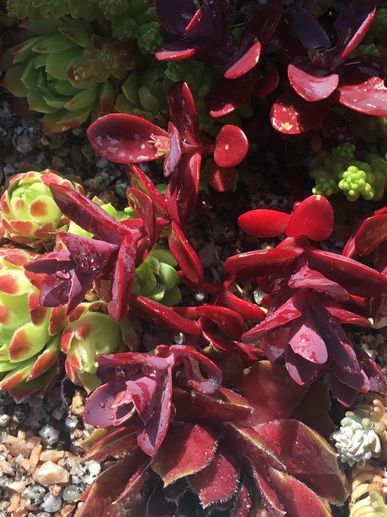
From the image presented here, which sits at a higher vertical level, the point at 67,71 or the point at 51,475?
the point at 67,71

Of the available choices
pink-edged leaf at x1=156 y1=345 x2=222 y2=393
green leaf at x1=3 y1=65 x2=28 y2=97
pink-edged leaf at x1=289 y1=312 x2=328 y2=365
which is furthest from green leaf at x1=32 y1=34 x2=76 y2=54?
pink-edged leaf at x1=289 y1=312 x2=328 y2=365

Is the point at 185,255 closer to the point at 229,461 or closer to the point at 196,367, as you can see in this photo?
the point at 196,367

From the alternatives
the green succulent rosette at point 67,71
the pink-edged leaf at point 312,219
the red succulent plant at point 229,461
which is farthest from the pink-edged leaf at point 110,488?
the green succulent rosette at point 67,71

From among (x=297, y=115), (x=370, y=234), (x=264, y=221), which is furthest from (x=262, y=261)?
(x=297, y=115)

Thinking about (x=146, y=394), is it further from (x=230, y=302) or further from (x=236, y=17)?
(x=236, y=17)

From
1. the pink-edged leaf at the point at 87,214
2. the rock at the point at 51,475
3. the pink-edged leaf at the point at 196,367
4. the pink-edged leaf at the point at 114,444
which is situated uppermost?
the pink-edged leaf at the point at 87,214

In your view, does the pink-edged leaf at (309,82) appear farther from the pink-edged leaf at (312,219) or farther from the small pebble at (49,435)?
the small pebble at (49,435)
